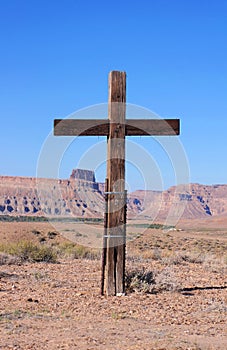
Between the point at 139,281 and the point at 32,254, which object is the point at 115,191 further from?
the point at 32,254

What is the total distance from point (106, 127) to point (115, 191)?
3.80 feet

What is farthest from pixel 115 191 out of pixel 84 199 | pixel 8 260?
pixel 8 260

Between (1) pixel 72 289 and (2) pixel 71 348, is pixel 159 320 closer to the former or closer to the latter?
(2) pixel 71 348

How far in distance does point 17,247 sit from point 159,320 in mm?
9614

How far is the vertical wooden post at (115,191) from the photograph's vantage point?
31.8 feet

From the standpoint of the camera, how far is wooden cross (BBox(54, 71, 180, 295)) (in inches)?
382

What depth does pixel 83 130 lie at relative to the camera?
32.5ft

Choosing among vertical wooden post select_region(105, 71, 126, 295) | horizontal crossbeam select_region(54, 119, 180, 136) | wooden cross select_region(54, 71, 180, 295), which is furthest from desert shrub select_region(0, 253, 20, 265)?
horizontal crossbeam select_region(54, 119, 180, 136)

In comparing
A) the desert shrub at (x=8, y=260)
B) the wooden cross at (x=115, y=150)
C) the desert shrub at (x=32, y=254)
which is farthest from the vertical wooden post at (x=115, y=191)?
the desert shrub at (x=32, y=254)

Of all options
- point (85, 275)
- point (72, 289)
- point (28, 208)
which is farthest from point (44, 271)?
point (28, 208)

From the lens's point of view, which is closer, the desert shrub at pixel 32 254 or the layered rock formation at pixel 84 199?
the layered rock formation at pixel 84 199

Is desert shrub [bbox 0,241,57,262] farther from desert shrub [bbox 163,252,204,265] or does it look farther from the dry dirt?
desert shrub [bbox 163,252,204,265]

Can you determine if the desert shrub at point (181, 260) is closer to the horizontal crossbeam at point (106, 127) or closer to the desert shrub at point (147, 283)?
the desert shrub at point (147, 283)

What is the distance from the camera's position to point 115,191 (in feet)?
31.9
